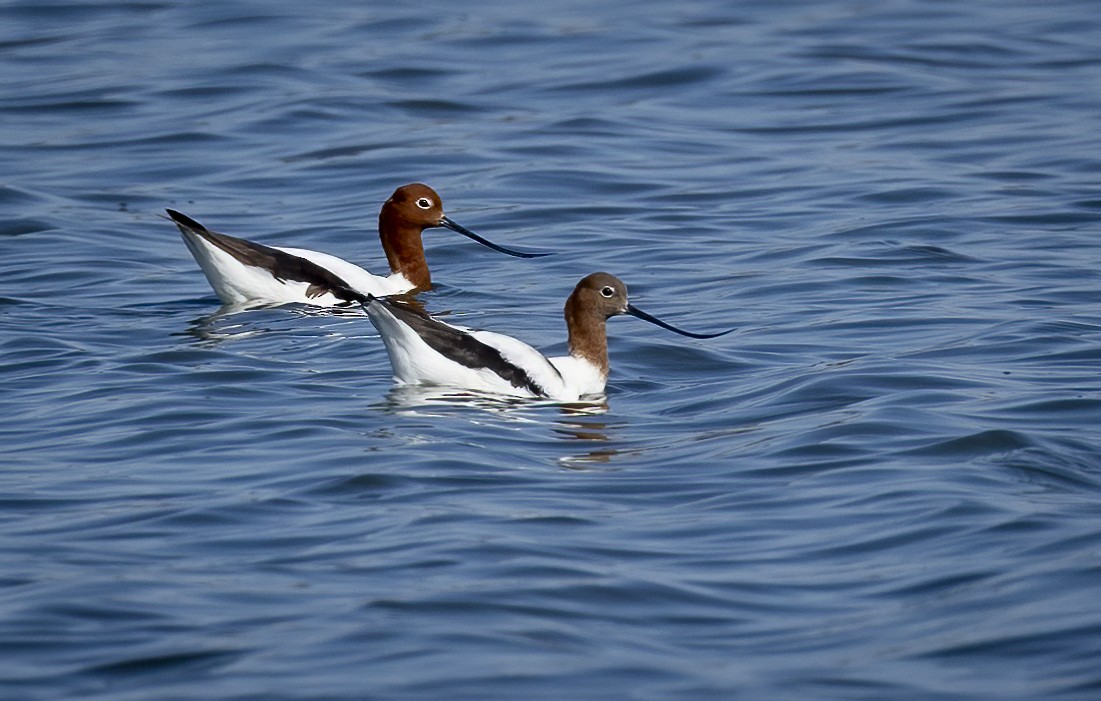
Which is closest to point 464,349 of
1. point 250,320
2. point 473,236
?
point 250,320

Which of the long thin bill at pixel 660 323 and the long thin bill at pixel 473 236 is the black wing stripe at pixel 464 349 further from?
the long thin bill at pixel 473 236

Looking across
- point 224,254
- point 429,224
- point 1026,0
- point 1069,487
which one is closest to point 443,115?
point 429,224

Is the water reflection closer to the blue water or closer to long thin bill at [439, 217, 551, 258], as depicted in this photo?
the blue water

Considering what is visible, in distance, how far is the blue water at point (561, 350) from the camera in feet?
21.1

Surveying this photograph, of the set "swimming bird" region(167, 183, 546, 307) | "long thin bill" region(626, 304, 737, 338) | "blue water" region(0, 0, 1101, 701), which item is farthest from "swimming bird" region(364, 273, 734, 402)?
"swimming bird" region(167, 183, 546, 307)

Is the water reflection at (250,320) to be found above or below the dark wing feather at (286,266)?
below

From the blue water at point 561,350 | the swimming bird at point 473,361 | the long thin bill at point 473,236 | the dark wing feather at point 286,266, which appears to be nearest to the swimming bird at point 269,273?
the dark wing feather at point 286,266

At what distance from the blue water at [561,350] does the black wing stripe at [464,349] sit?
0.66 ft

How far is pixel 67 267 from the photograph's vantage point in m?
14.0

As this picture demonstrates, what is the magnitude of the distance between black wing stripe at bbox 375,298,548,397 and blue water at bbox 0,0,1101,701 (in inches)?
7.9

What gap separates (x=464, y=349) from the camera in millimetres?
10023

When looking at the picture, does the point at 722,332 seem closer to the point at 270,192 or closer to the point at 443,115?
the point at 270,192

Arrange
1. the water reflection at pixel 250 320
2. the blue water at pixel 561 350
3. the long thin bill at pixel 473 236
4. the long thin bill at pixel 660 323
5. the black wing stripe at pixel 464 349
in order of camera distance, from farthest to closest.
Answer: the long thin bill at pixel 473 236, the water reflection at pixel 250 320, the long thin bill at pixel 660 323, the black wing stripe at pixel 464 349, the blue water at pixel 561 350

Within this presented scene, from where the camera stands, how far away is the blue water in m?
6.42
